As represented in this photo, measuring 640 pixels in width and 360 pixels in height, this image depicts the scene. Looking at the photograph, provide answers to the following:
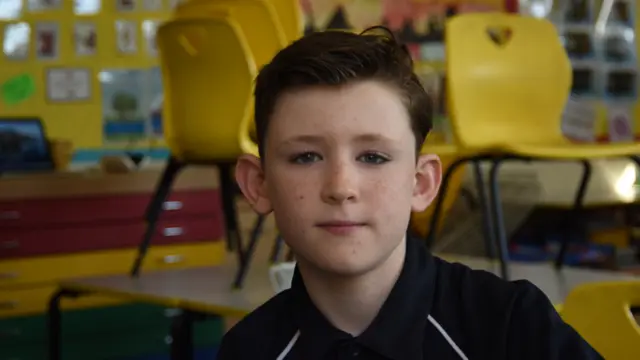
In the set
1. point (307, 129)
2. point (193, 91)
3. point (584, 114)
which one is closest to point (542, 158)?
point (193, 91)

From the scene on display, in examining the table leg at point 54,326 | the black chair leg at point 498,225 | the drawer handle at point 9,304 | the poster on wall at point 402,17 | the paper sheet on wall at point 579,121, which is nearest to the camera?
the black chair leg at point 498,225

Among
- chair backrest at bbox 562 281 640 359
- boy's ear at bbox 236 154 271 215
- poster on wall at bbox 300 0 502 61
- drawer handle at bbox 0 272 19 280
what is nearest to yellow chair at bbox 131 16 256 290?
drawer handle at bbox 0 272 19 280

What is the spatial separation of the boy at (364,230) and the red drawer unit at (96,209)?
2381 mm

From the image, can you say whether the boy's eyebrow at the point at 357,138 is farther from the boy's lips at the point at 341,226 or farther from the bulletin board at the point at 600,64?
the bulletin board at the point at 600,64

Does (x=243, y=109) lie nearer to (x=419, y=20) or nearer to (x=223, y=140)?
(x=223, y=140)

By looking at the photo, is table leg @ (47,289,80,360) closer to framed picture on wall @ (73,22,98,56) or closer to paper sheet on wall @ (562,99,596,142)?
framed picture on wall @ (73,22,98,56)

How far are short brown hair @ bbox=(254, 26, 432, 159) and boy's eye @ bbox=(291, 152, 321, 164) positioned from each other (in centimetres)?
7

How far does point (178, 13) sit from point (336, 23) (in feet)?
5.51

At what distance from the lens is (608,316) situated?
1026 millimetres

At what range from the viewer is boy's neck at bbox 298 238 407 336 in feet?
3.06

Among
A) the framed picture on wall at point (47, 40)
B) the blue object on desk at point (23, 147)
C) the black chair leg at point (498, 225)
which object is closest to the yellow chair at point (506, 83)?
the black chair leg at point (498, 225)

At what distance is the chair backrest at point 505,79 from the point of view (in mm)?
2449

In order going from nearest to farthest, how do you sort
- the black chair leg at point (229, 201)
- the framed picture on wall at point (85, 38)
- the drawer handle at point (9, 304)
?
the black chair leg at point (229, 201)
the drawer handle at point (9, 304)
the framed picture on wall at point (85, 38)

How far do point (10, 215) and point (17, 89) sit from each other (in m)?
0.77
